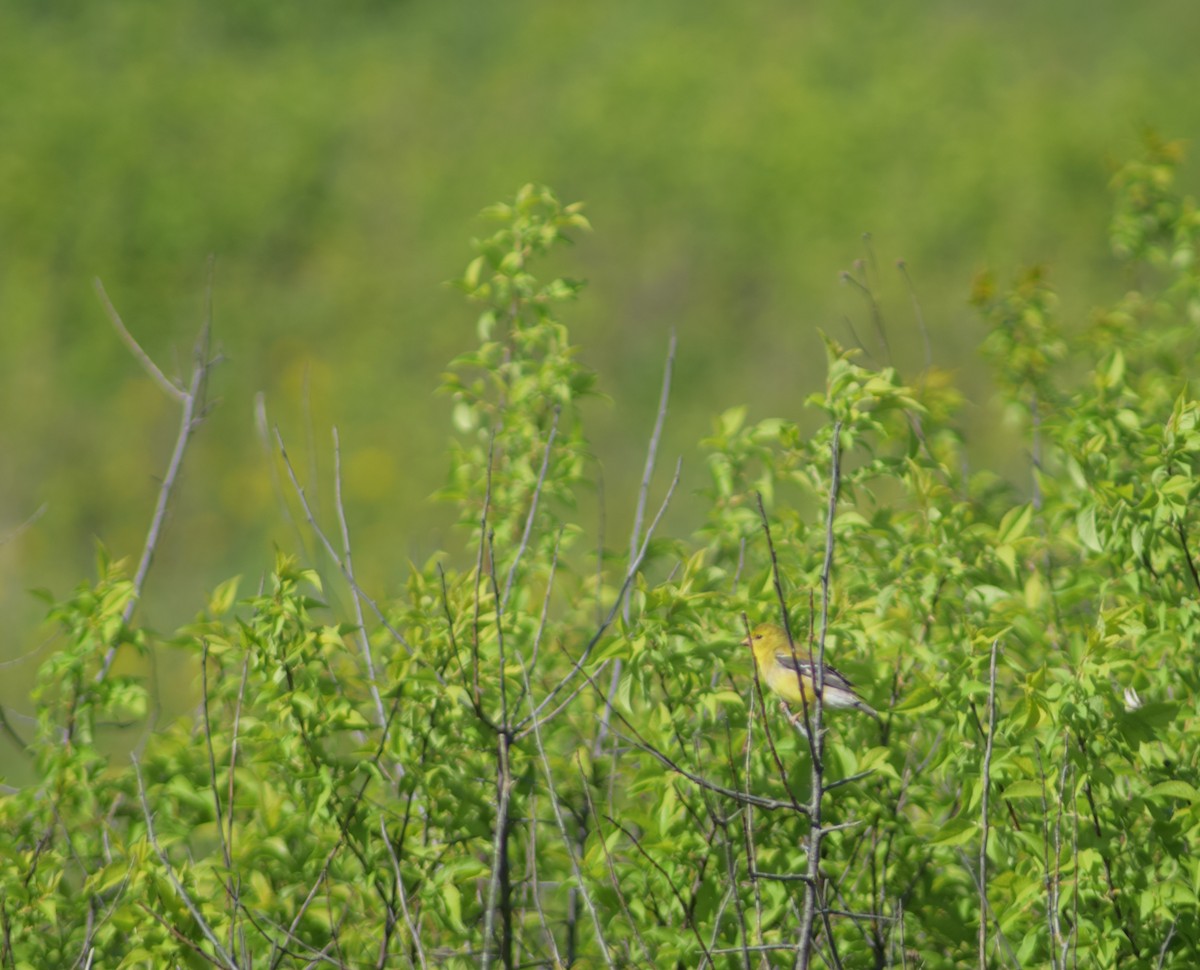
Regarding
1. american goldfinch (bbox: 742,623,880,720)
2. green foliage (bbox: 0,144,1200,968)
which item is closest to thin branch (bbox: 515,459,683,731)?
green foliage (bbox: 0,144,1200,968)

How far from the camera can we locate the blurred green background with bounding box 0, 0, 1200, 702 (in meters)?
26.6

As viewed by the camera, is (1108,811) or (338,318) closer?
(1108,811)

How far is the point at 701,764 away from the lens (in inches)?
148

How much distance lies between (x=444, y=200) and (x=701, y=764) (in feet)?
101

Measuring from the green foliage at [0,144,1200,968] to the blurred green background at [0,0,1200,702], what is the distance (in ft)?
60.4

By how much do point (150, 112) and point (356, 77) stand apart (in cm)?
Answer: 551

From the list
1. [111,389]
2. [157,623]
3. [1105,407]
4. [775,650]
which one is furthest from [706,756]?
[111,389]

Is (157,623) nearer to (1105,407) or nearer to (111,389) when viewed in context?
(111,389)

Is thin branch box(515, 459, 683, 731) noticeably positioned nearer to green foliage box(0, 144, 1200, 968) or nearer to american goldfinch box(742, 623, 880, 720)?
green foliage box(0, 144, 1200, 968)

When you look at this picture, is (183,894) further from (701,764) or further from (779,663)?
(779,663)

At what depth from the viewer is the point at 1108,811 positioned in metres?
3.57

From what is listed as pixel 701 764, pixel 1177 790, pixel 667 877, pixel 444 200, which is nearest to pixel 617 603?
pixel 701 764

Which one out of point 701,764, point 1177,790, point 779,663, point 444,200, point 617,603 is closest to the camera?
point 1177,790

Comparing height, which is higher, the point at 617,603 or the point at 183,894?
the point at 617,603
